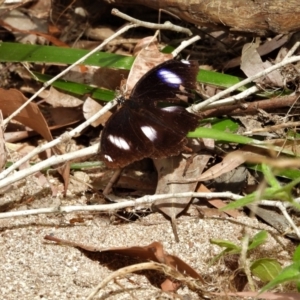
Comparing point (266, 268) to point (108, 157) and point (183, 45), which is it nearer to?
point (108, 157)

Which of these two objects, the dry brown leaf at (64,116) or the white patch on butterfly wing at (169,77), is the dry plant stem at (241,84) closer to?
the white patch on butterfly wing at (169,77)

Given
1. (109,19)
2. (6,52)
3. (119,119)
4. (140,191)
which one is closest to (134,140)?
(119,119)

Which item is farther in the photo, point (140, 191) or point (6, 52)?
point (6, 52)

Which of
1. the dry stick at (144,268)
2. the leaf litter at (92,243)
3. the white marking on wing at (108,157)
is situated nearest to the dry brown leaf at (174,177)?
the leaf litter at (92,243)

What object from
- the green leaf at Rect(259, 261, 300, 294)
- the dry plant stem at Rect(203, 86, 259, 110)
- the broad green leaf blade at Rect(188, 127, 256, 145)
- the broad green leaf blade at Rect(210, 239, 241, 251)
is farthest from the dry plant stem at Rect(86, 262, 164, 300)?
the dry plant stem at Rect(203, 86, 259, 110)

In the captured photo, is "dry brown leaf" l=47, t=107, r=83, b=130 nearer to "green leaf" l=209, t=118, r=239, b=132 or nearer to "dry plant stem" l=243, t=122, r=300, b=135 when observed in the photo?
"green leaf" l=209, t=118, r=239, b=132

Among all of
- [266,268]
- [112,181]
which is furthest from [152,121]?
[266,268]

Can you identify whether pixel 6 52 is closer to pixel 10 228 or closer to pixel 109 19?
pixel 109 19
